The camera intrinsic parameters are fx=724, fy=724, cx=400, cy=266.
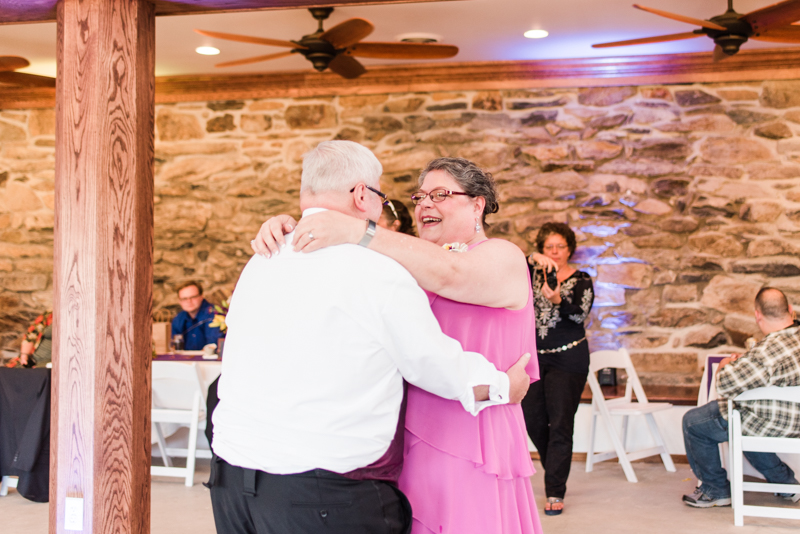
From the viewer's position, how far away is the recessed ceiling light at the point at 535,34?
534cm

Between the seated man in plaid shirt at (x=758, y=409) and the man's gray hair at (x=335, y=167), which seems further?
the seated man in plaid shirt at (x=758, y=409)

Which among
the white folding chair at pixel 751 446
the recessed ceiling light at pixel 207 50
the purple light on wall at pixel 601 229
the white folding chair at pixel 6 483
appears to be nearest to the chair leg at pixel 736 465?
the white folding chair at pixel 751 446

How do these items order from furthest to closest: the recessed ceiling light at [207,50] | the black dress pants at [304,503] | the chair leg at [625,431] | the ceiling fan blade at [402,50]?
the recessed ceiling light at [207,50]
the chair leg at [625,431]
the ceiling fan blade at [402,50]
the black dress pants at [304,503]

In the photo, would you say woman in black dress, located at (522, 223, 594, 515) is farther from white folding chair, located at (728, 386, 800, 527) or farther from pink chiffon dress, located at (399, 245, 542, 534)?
pink chiffon dress, located at (399, 245, 542, 534)

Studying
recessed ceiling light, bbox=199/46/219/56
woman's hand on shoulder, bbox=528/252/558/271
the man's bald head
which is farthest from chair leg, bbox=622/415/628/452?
recessed ceiling light, bbox=199/46/219/56

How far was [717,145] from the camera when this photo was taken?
596cm

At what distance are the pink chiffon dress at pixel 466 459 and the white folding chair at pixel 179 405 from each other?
122 inches

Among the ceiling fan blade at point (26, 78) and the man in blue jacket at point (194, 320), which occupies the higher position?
the ceiling fan blade at point (26, 78)

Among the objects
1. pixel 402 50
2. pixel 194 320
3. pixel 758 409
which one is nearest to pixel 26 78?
pixel 194 320

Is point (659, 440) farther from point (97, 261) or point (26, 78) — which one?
point (26, 78)

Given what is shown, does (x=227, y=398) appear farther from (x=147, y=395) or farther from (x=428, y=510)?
(x=147, y=395)

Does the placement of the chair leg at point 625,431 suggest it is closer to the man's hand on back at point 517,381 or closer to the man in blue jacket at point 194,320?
the man in blue jacket at point 194,320

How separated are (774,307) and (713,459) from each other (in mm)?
963

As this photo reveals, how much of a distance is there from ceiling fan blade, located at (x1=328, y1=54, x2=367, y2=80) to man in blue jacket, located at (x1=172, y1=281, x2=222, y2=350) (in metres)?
2.16
